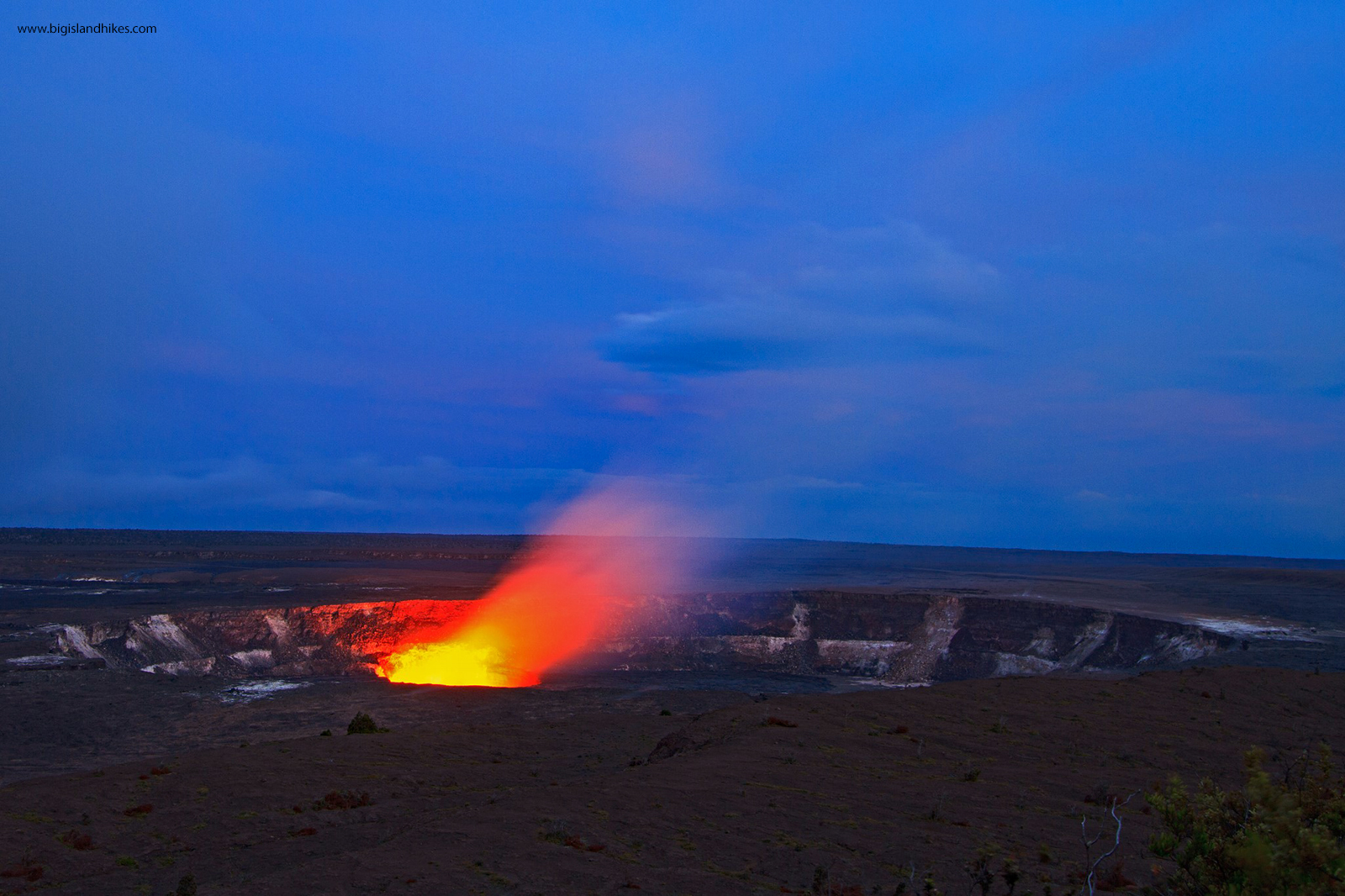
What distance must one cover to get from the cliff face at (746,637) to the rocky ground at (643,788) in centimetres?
1447

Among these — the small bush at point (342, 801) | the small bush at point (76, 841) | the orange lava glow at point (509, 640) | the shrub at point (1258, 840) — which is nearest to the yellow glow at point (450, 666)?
the orange lava glow at point (509, 640)

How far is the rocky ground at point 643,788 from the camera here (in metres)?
11.7

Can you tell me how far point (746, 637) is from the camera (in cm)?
5184

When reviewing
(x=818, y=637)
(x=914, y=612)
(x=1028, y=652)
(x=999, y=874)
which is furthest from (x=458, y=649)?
(x=999, y=874)

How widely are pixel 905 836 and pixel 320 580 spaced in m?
75.2

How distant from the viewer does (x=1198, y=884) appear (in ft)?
20.5

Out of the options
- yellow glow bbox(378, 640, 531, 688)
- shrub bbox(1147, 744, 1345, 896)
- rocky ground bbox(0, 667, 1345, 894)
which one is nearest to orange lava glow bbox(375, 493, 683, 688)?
yellow glow bbox(378, 640, 531, 688)

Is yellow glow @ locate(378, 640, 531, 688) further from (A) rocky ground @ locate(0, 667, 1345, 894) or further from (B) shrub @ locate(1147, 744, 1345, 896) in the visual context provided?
(B) shrub @ locate(1147, 744, 1345, 896)

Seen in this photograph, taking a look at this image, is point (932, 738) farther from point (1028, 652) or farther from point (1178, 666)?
point (1028, 652)

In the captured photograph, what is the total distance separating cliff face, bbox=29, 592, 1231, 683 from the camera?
4325 centimetres

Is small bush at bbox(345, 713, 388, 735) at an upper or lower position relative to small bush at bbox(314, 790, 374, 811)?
lower

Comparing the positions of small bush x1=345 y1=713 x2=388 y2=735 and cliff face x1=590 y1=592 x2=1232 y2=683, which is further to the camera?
cliff face x1=590 y1=592 x2=1232 y2=683

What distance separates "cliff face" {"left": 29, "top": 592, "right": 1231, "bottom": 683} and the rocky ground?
14474mm

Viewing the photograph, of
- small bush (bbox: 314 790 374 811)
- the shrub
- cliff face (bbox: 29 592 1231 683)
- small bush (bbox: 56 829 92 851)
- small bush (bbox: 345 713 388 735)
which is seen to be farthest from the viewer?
cliff face (bbox: 29 592 1231 683)
